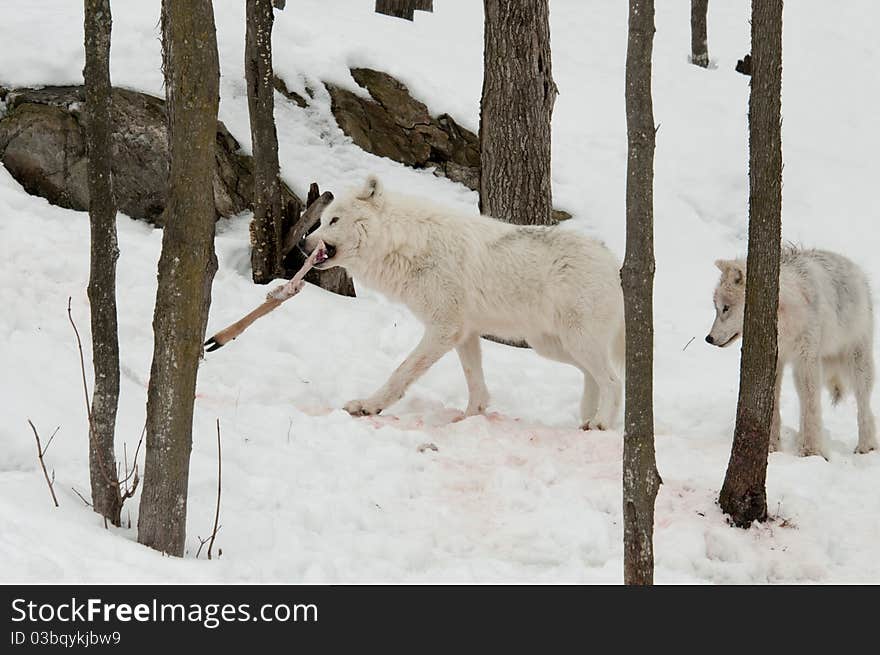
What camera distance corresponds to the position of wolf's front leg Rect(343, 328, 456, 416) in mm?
7852

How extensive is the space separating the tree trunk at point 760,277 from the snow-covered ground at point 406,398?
25cm

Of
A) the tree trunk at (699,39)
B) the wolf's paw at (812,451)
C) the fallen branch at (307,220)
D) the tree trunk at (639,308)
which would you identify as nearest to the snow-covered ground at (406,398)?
the wolf's paw at (812,451)

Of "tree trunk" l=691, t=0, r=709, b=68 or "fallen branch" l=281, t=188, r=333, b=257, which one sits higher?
"tree trunk" l=691, t=0, r=709, b=68

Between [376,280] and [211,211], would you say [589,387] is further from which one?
[211,211]

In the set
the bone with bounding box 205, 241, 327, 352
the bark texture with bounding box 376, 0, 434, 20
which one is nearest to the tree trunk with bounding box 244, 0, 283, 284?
the bone with bounding box 205, 241, 327, 352

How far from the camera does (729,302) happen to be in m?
8.05

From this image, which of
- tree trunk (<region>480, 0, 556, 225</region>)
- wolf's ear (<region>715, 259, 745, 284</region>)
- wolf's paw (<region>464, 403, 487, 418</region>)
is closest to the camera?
wolf's ear (<region>715, 259, 745, 284</region>)

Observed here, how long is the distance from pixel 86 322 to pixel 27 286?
60 centimetres

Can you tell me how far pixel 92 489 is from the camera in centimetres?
524

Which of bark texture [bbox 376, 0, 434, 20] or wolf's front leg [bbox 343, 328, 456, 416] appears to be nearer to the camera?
wolf's front leg [bbox 343, 328, 456, 416]

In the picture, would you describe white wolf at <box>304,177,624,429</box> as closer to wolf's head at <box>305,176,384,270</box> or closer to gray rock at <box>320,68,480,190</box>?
wolf's head at <box>305,176,384,270</box>

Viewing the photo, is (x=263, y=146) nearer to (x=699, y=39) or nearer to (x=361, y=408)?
(x=361, y=408)

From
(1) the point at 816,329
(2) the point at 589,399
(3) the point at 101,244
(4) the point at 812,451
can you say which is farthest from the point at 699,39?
(3) the point at 101,244

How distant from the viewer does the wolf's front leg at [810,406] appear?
7.51m
